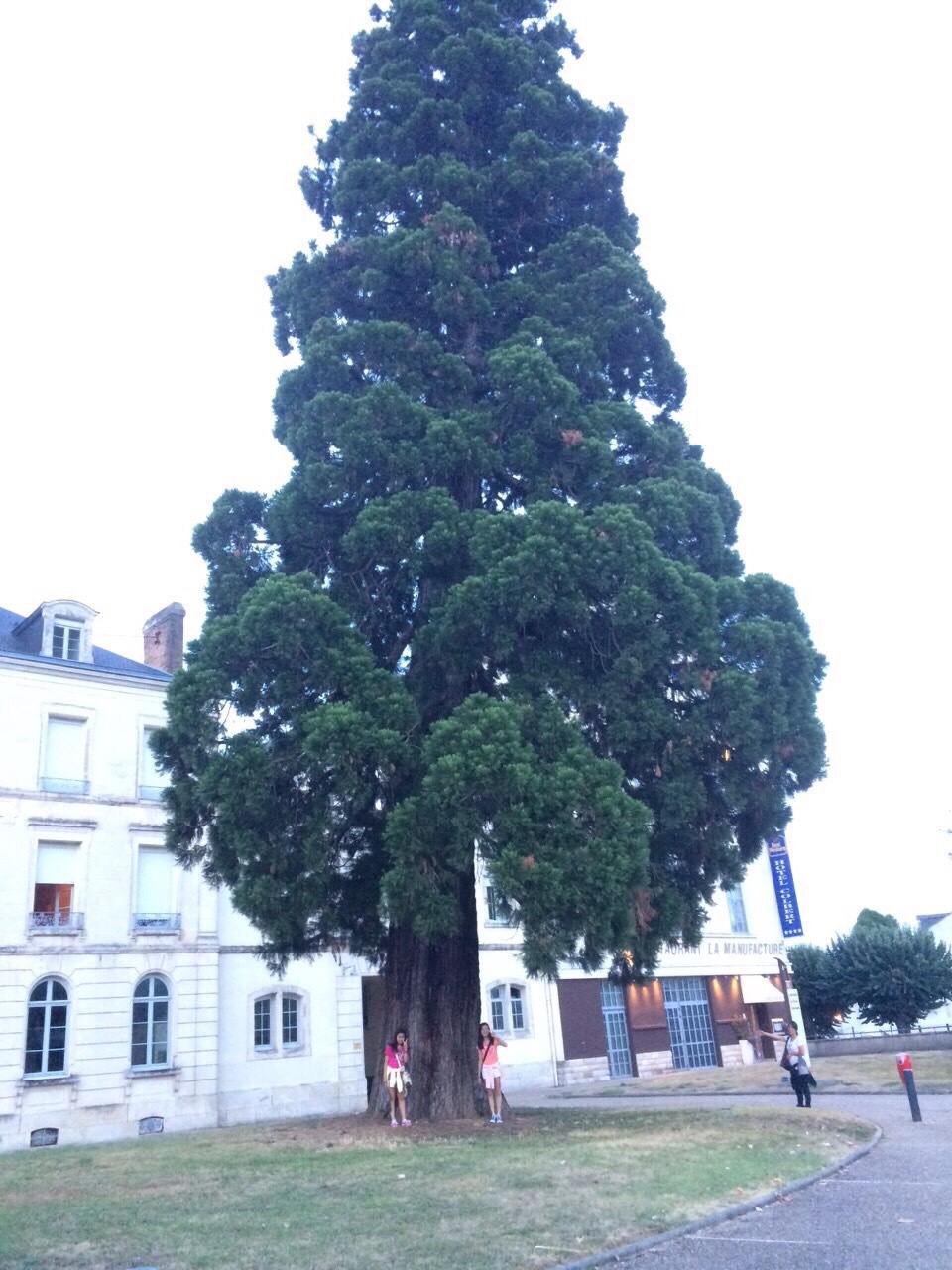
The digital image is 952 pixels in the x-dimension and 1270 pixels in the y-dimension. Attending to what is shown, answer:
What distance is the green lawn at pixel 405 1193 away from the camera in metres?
7.18

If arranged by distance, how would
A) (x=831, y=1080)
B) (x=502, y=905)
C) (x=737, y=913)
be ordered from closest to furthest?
(x=502, y=905)
(x=831, y=1080)
(x=737, y=913)

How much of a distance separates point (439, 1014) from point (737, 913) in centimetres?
2630

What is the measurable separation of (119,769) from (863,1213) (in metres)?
21.0

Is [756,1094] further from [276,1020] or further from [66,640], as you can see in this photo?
[66,640]

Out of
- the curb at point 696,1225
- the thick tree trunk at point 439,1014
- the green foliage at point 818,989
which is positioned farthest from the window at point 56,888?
the green foliage at point 818,989

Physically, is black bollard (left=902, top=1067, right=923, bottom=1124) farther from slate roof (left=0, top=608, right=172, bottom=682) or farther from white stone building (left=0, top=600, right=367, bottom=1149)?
slate roof (left=0, top=608, right=172, bottom=682)

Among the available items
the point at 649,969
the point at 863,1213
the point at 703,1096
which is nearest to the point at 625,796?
the point at 649,969

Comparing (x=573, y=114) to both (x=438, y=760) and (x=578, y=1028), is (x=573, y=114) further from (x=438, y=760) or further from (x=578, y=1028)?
(x=578, y=1028)

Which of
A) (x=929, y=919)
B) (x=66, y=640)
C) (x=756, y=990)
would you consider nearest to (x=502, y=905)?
(x=66, y=640)

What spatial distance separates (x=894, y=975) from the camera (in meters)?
39.2

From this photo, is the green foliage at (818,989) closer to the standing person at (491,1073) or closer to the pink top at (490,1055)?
the standing person at (491,1073)

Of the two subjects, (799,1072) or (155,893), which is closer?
(799,1072)

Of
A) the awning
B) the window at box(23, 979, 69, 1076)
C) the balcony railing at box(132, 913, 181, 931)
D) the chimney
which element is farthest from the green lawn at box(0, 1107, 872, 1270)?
the awning

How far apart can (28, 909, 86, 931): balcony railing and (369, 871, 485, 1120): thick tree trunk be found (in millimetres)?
10621
